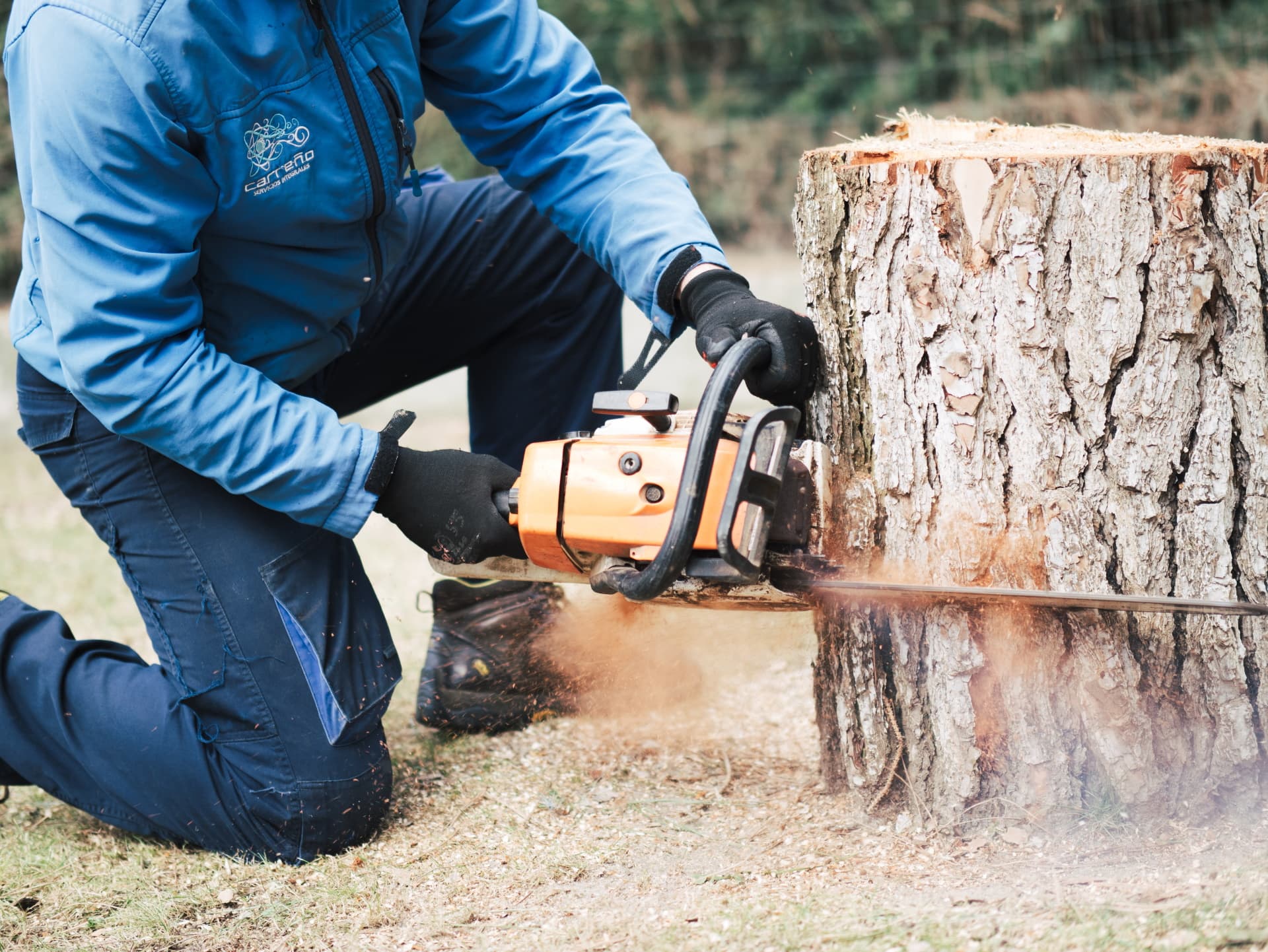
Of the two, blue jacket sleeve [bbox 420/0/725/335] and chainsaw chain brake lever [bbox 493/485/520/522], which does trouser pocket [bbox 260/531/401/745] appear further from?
blue jacket sleeve [bbox 420/0/725/335]

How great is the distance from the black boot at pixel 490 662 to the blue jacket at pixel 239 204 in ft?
2.38

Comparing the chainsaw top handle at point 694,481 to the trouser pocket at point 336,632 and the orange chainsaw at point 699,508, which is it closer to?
the orange chainsaw at point 699,508

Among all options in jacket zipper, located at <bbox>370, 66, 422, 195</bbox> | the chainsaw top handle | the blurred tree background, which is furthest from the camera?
the blurred tree background

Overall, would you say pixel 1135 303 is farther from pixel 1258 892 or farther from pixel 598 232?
pixel 598 232

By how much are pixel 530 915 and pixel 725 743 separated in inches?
32.9

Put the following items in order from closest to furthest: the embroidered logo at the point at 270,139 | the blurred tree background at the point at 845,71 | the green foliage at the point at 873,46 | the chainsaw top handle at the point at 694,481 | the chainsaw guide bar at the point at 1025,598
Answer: the chainsaw top handle at the point at 694,481 < the chainsaw guide bar at the point at 1025,598 < the embroidered logo at the point at 270,139 < the blurred tree background at the point at 845,71 < the green foliage at the point at 873,46

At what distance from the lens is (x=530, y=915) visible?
1.93 metres

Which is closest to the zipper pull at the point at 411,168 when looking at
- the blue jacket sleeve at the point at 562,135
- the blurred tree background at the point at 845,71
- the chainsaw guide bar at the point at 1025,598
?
the blue jacket sleeve at the point at 562,135

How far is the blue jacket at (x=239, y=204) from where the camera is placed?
6.12ft

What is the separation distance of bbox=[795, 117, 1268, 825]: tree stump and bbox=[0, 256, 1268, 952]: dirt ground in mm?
148

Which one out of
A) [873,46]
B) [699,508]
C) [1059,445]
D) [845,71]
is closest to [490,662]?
[699,508]

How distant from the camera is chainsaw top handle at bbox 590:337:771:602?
1.75m

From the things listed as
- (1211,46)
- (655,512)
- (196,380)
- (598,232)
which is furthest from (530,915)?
(1211,46)

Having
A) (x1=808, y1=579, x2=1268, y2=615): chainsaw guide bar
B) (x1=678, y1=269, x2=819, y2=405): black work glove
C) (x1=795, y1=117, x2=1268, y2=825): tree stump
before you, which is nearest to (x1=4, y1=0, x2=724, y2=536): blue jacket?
(x1=678, y1=269, x2=819, y2=405): black work glove
